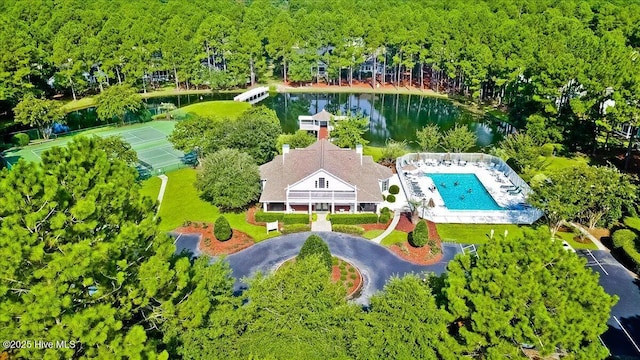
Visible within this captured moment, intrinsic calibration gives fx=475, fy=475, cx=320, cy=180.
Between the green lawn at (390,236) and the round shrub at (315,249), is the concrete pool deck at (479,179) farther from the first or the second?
the round shrub at (315,249)

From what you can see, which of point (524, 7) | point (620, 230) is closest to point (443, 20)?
point (524, 7)

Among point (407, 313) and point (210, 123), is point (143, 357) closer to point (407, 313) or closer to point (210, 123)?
point (407, 313)

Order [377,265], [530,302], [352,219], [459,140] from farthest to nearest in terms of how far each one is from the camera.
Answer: [459,140], [352,219], [377,265], [530,302]

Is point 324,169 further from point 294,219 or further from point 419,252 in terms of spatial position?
point 419,252

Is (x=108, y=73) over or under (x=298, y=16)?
under

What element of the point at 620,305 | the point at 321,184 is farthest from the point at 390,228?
the point at 620,305

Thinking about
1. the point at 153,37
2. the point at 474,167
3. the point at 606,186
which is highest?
the point at 153,37
